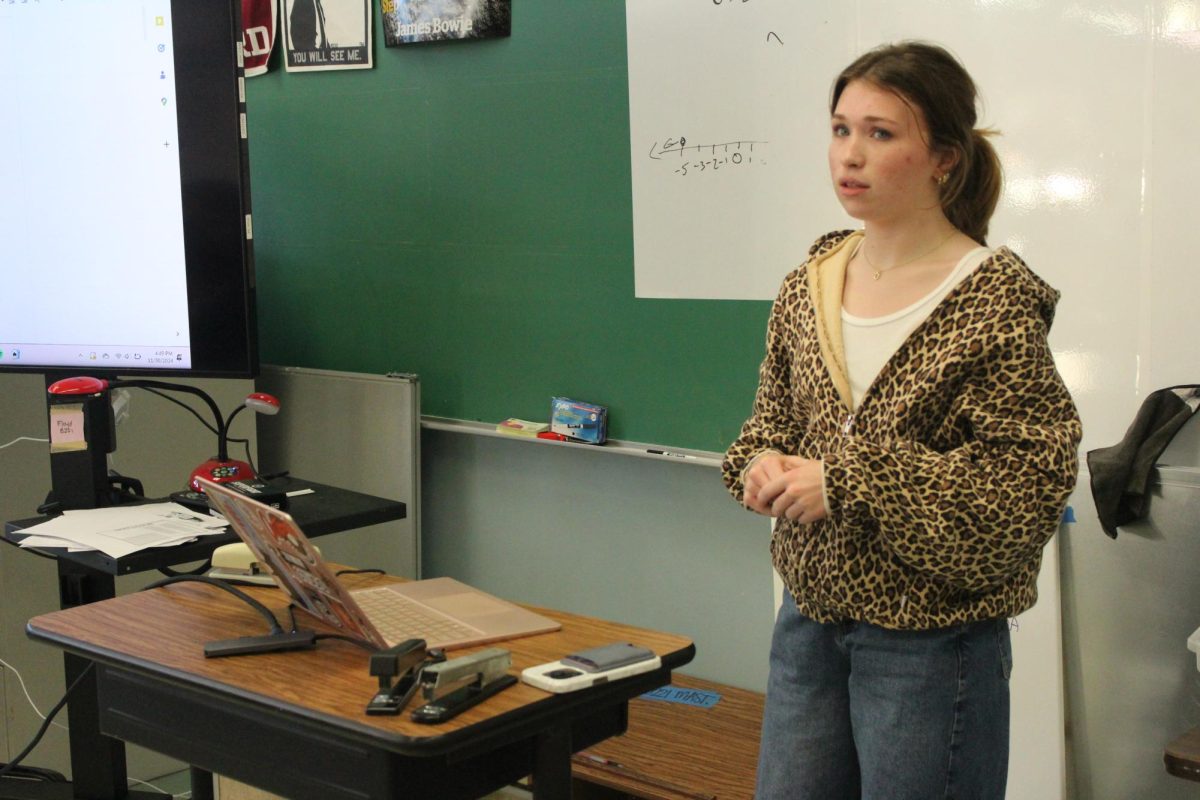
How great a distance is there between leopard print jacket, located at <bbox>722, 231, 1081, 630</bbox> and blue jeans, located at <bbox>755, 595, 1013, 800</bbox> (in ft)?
0.11

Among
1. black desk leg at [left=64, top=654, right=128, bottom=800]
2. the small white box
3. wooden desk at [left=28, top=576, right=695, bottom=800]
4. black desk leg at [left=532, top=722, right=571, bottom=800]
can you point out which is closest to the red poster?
black desk leg at [left=64, top=654, right=128, bottom=800]

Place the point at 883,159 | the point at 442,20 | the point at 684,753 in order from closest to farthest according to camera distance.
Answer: the point at 883,159 → the point at 684,753 → the point at 442,20

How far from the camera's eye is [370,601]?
1.60m

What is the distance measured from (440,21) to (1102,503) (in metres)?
1.77

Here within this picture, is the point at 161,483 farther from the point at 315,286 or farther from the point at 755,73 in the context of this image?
the point at 755,73

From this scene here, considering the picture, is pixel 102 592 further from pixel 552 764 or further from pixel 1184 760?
pixel 1184 760

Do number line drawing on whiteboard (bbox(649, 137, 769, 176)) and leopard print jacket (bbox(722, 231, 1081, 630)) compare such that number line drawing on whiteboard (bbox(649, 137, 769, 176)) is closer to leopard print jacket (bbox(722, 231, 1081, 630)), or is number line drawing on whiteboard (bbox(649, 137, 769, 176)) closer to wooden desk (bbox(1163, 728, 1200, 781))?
leopard print jacket (bbox(722, 231, 1081, 630))

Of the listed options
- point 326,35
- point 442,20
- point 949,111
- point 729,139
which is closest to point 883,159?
point 949,111

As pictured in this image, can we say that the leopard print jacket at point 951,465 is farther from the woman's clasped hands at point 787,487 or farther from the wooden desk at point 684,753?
the wooden desk at point 684,753

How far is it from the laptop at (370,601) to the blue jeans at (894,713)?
0.32 m

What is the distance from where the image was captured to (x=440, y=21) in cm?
289

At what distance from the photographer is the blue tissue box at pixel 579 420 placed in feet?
8.97

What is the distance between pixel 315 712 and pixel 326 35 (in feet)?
7.49

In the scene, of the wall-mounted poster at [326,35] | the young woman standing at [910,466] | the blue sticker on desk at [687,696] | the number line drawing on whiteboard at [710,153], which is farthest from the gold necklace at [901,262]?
the wall-mounted poster at [326,35]
